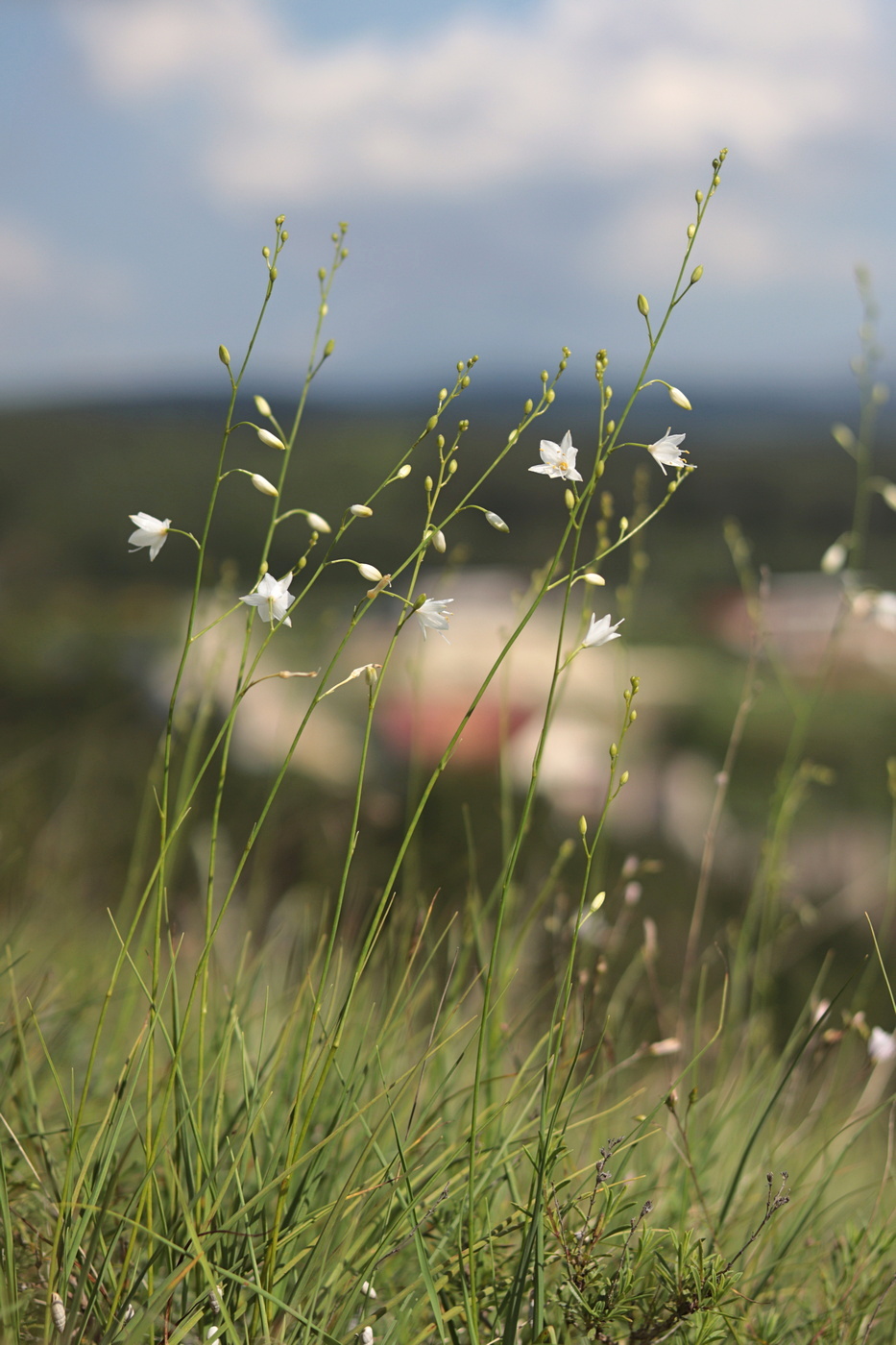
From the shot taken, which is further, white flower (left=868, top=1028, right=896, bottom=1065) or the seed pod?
white flower (left=868, top=1028, right=896, bottom=1065)

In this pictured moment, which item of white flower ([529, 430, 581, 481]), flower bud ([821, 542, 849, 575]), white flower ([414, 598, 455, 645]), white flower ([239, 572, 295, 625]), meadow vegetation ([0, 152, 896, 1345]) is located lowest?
meadow vegetation ([0, 152, 896, 1345])

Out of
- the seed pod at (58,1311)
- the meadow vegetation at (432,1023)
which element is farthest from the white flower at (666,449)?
the seed pod at (58,1311)

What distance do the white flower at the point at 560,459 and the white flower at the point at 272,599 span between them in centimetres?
33

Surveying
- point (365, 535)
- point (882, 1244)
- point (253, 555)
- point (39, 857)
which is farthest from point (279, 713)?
point (365, 535)

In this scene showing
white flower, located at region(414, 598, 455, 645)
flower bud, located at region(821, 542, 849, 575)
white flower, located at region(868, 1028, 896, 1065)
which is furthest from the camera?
flower bud, located at region(821, 542, 849, 575)

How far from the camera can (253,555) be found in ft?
44.0

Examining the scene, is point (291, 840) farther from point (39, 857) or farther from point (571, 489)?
point (571, 489)

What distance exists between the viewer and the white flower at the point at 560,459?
1.12 meters

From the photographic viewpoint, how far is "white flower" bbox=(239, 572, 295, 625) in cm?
111

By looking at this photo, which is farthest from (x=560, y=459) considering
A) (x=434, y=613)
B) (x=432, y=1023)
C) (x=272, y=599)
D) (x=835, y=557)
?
(x=835, y=557)

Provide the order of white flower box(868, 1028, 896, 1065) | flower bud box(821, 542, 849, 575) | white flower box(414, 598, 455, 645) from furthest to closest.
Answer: flower bud box(821, 542, 849, 575) < white flower box(868, 1028, 896, 1065) < white flower box(414, 598, 455, 645)

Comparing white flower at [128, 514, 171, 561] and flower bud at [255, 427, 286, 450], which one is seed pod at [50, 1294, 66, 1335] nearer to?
white flower at [128, 514, 171, 561]

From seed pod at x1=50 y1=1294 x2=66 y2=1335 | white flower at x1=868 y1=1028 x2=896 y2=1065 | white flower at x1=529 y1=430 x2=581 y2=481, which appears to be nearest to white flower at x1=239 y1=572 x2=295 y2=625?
white flower at x1=529 y1=430 x2=581 y2=481

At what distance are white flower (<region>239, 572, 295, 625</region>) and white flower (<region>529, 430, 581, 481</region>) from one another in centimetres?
33
